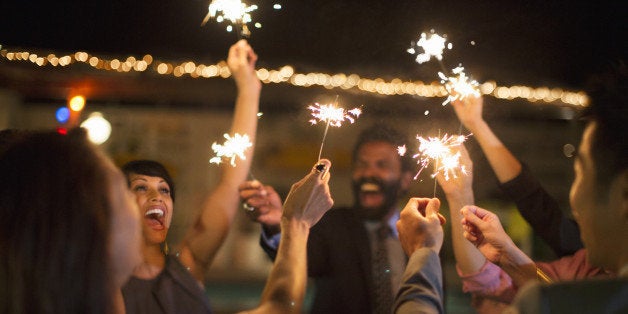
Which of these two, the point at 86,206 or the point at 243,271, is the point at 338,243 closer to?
the point at 86,206

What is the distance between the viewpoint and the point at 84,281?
1724 mm

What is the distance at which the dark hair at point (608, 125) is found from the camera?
1.71 meters

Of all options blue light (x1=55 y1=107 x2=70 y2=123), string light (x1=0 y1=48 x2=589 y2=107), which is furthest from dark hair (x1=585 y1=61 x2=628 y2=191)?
string light (x1=0 y1=48 x2=589 y2=107)

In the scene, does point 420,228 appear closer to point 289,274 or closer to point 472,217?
point 472,217

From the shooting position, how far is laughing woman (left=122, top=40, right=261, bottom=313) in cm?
265

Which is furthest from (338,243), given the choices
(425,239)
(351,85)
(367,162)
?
(351,85)

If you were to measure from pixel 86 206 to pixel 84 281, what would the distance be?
20cm

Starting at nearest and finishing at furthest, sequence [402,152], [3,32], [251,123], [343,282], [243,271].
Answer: [251,123] → [343,282] → [402,152] → [3,32] → [243,271]

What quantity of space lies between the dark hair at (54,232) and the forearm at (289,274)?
820 mm

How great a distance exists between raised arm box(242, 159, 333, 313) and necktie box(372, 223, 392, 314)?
1.09m

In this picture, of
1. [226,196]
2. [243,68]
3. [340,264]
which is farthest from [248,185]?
[340,264]

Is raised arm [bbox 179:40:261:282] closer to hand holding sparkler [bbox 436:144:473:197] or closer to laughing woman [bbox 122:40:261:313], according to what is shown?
laughing woman [bbox 122:40:261:313]

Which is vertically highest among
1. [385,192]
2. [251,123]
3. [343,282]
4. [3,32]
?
[3,32]

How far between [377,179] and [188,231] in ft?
4.49
